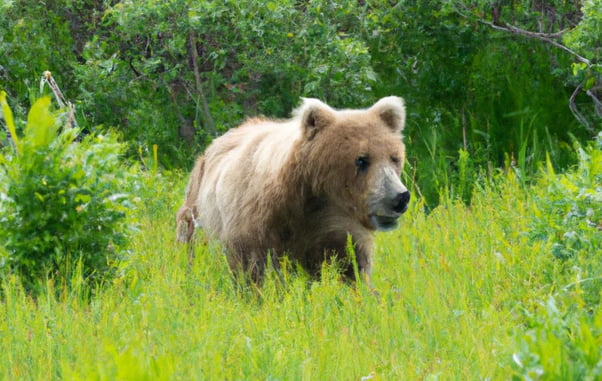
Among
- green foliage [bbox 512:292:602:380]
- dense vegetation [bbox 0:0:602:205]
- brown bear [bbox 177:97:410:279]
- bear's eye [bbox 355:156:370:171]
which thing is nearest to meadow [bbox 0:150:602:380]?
green foliage [bbox 512:292:602:380]

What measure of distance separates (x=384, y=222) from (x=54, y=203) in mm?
1915

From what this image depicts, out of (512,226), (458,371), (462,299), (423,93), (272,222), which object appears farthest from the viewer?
(423,93)

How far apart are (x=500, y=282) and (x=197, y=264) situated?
1921mm

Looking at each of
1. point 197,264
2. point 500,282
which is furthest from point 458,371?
point 197,264

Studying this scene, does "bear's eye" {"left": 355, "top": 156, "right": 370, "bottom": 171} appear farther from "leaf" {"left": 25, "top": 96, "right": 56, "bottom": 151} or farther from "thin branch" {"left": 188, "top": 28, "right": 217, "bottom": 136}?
"thin branch" {"left": 188, "top": 28, "right": 217, "bottom": 136}

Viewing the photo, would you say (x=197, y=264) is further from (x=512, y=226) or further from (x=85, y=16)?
(x=85, y=16)

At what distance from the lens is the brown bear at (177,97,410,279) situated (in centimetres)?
577

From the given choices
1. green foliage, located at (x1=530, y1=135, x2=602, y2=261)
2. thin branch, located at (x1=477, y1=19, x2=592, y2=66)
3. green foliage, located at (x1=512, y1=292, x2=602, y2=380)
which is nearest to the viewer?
green foliage, located at (x1=512, y1=292, x2=602, y2=380)

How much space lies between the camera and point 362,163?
19.0 ft

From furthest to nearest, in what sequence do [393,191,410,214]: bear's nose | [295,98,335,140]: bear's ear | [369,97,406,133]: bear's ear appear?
[369,97,406,133]: bear's ear → [295,98,335,140]: bear's ear → [393,191,410,214]: bear's nose

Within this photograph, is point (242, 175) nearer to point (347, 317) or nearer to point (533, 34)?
point (347, 317)

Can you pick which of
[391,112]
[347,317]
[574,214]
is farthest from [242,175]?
[574,214]

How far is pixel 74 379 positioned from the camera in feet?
10.9

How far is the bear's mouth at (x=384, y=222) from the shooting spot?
5707 mm
